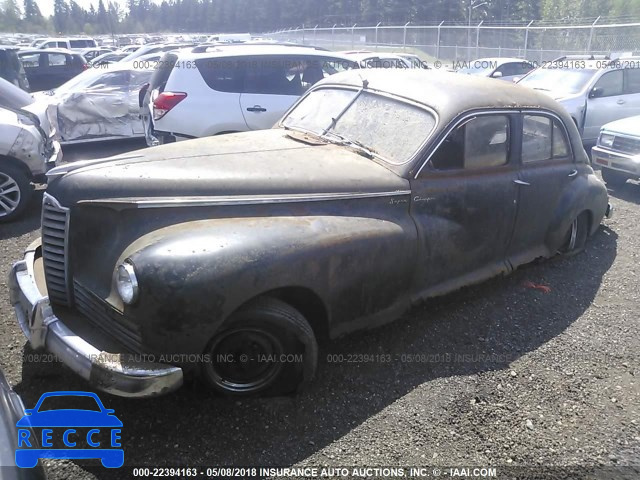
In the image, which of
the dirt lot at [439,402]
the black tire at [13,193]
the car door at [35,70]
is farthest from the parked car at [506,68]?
the black tire at [13,193]

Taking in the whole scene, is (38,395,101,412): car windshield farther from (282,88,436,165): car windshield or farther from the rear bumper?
the rear bumper

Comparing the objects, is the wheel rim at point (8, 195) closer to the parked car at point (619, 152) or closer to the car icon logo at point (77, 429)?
the car icon logo at point (77, 429)

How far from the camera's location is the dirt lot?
9.20 feet

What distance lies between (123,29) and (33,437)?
75911 mm

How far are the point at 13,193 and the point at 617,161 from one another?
26.5 feet

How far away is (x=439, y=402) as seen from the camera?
3.19 meters

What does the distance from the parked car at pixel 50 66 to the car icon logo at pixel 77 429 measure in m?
15.4

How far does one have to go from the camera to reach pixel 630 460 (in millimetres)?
2844

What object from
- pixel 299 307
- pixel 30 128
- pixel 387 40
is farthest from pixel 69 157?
pixel 387 40

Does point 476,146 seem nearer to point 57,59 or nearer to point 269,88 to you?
point 269,88

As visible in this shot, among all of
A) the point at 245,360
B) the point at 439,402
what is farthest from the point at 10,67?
the point at 439,402

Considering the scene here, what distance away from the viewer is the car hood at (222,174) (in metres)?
3.09

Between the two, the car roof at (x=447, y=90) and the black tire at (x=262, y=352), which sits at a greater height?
the car roof at (x=447, y=90)

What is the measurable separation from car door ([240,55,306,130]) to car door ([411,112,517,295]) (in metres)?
3.87
